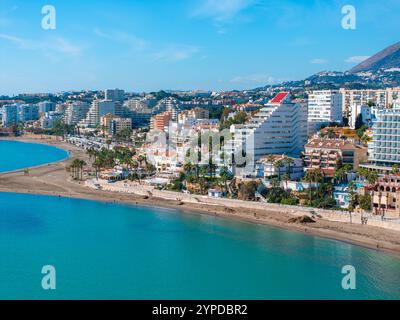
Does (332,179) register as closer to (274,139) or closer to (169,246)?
(274,139)

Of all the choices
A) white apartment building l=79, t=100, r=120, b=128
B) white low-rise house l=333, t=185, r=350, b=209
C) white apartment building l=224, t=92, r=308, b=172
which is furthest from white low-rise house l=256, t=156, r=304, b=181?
white apartment building l=79, t=100, r=120, b=128

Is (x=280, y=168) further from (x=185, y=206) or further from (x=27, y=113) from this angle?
(x=27, y=113)

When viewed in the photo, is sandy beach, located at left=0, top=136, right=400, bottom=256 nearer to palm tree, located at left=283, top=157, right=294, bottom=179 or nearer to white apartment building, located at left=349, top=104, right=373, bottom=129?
palm tree, located at left=283, top=157, right=294, bottom=179

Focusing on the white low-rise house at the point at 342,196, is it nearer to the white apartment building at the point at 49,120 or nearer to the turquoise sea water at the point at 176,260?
the turquoise sea water at the point at 176,260

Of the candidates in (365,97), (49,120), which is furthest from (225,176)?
(49,120)

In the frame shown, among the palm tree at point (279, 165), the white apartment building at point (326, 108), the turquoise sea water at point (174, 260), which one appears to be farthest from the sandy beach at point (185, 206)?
the white apartment building at point (326, 108)

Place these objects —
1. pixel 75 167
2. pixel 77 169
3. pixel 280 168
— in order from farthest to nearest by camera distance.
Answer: pixel 77 169
pixel 75 167
pixel 280 168

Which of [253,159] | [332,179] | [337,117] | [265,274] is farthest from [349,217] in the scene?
[337,117]
